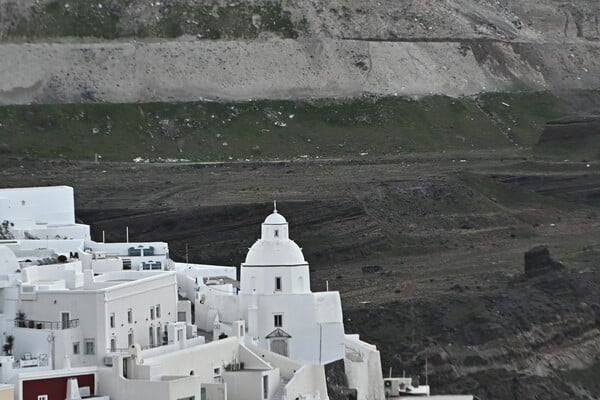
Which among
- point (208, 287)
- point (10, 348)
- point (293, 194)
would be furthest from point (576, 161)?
point (10, 348)

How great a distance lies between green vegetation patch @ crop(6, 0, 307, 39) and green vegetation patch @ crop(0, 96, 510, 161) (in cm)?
718

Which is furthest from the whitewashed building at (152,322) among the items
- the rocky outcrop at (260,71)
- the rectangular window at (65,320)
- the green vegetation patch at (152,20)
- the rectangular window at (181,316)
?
the green vegetation patch at (152,20)

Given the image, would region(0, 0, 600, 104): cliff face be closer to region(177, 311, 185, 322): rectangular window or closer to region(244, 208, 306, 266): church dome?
region(244, 208, 306, 266): church dome

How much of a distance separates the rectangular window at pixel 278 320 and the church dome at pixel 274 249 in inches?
55.2

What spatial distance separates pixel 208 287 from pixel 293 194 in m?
32.7

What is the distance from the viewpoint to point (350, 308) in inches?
3674

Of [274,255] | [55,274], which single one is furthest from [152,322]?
[274,255]

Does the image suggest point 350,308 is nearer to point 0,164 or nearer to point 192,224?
point 192,224

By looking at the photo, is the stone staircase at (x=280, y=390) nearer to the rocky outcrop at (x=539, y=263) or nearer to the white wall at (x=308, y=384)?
the white wall at (x=308, y=384)

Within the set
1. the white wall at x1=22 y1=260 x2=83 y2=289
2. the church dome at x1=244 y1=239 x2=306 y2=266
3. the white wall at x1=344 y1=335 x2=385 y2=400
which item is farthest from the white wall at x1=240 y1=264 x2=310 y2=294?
the white wall at x1=22 y1=260 x2=83 y2=289

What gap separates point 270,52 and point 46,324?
78.3m

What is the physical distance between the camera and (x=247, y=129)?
138875 mm

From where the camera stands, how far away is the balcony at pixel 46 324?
70750 mm

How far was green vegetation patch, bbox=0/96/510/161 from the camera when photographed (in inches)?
5236
